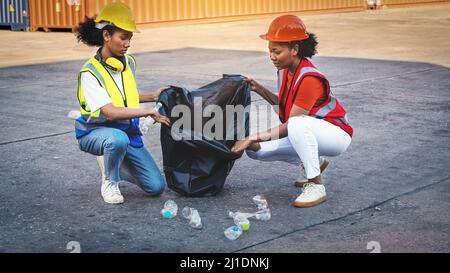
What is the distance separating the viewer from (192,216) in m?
5.00

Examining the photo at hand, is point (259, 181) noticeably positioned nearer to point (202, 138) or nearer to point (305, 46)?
point (202, 138)

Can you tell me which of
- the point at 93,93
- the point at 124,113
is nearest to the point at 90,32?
the point at 93,93

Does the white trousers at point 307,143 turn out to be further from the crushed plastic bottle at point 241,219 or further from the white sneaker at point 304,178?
the crushed plastic bottle at point 241,219

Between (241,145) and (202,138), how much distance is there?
26 centimetres

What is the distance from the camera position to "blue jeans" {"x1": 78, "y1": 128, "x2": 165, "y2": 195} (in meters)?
5.28

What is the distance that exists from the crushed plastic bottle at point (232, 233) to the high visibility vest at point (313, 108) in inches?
39.9

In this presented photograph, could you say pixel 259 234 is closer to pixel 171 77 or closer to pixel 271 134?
pixel 271 134

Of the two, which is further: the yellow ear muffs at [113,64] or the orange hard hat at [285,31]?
the yellow ear muffs at [113,64]

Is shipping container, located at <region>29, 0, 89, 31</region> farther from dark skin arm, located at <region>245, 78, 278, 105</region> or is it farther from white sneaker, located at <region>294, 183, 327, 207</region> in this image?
white sneaker, located at <region>294, 183, 327, 207</region>

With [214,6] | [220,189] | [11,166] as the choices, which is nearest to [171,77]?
[11,166]

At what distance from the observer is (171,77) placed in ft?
37.6

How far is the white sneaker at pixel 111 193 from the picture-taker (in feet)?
17.8

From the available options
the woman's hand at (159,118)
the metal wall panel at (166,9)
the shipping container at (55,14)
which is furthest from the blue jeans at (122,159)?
the shipping container at (55,14)

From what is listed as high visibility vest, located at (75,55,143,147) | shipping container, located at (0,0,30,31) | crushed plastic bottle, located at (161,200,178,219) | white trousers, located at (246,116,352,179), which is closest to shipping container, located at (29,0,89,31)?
shipping container, located at (0,0,30,31)
